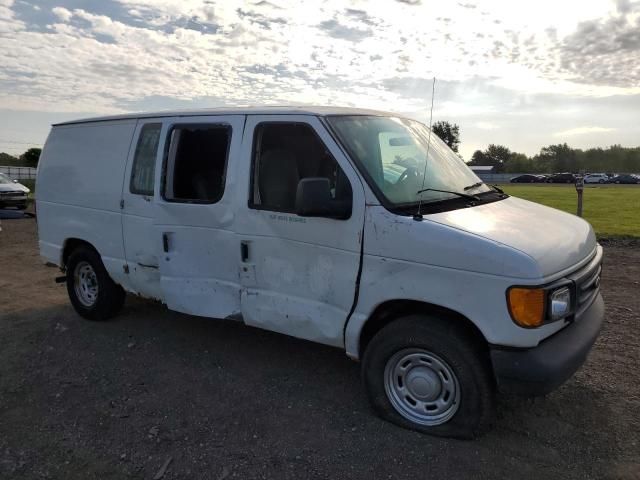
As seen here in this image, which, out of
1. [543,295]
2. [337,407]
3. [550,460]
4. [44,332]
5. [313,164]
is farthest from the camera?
[44,332]

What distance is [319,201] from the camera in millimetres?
3568

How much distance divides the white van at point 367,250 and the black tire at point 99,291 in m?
0.48

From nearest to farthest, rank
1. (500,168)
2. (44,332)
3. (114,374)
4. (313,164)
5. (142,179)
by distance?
(313,164) → (114,374) → (142,179) → (44,332) → (500,168)

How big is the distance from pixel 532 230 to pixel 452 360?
1.02m

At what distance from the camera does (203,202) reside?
4.52 meters

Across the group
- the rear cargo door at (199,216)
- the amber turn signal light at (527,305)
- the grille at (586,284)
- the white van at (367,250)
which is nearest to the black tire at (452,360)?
the white van at (367,250)

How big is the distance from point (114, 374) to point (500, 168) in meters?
109

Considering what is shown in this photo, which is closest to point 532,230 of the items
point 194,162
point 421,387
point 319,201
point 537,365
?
point 537,365

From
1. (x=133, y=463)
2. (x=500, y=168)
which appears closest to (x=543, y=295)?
(x=133, y=463)

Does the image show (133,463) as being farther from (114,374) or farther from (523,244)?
(523,244)

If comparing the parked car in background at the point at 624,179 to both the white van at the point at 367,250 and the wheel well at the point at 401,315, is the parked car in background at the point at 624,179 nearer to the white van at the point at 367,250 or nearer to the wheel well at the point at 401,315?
the white van at the point at 367,250

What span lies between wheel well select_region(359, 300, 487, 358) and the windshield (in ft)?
2.27

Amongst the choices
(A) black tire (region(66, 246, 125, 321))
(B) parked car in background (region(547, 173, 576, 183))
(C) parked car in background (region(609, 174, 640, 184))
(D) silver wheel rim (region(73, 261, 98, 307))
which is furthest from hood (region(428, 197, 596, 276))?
(C) parked car in background (region(609, 174, 640, 184))

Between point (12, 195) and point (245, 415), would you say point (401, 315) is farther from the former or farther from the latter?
point (12, 195)
